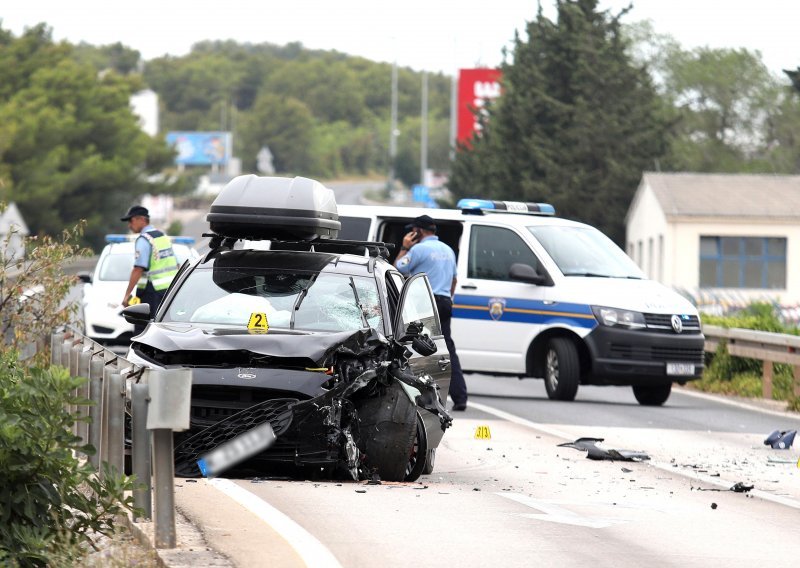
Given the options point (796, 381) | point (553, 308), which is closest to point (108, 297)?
point (553, 308)

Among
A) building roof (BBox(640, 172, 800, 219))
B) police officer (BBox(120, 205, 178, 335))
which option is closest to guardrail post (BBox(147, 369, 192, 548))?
police officer (BBox(120, 205, 178, 335))

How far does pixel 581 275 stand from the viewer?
19.1 m

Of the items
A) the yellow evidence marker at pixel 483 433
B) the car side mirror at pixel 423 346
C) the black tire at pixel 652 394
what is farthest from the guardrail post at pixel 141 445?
the black tire at pixel 652 394

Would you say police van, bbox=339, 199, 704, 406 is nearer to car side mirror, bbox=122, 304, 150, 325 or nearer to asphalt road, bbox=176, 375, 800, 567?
asphalt road, bbox=176, 375, 800, 567

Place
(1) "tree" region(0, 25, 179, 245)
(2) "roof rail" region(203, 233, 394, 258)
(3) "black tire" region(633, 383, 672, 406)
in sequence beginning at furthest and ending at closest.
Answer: (1) "tree" region(0, 25, 179, 245) → (3) "black tire" region(633, 383, 672, 406) → (2) "roof rail" region(203, 233, 394, 258)

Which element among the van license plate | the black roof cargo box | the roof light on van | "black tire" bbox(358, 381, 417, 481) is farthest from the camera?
the roof light on van

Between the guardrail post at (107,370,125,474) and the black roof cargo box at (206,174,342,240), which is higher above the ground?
the black roof cargo box at (206,174,342,240)

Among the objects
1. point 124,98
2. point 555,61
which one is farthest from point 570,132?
point 124,98

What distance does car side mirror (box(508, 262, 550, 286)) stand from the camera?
18.7 m

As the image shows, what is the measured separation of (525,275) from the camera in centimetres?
1872

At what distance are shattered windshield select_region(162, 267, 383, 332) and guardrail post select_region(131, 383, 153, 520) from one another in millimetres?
2798

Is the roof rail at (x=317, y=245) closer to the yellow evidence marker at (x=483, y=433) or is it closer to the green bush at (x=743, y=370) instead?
the yellow evidence marker at (x=483, y=433)

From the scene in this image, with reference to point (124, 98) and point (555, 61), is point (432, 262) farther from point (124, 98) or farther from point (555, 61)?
point (124, 98)

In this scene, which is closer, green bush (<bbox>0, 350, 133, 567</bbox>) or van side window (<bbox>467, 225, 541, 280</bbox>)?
green bush (<bbox>0, 350, 133, 567</bbox>)
